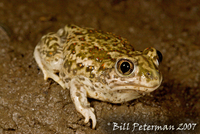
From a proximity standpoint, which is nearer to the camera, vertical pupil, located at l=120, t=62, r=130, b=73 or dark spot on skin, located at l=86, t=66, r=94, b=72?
vertical pupil, located at l=120, t=62, r=130, b=73

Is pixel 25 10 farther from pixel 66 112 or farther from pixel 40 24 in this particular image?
pixel 66 112

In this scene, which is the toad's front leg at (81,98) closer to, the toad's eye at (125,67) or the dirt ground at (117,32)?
the dirt ground at (117,32)

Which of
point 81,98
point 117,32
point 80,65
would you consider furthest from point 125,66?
point 117,32

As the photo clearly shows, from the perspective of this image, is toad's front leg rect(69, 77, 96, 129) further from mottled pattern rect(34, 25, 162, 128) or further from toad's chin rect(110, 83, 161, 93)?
toad's chin rect(110, 83, 161, 93)

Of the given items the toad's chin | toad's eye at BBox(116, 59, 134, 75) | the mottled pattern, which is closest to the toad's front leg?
the mottled pattern

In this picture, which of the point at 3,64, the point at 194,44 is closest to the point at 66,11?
the point at 3,64

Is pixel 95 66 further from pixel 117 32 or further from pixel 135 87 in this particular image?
pixel 117 32
